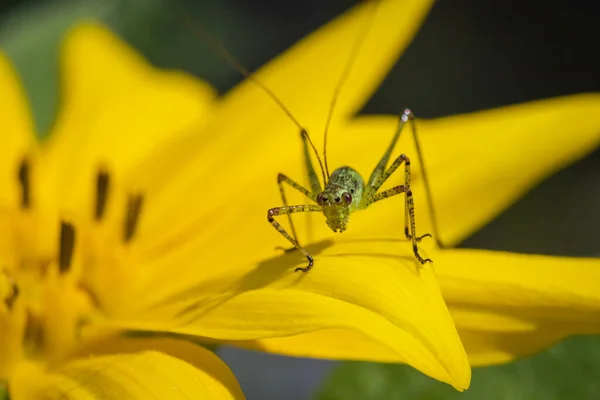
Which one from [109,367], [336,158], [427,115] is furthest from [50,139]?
[427,115]

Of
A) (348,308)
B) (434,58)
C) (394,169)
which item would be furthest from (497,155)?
(434,58)

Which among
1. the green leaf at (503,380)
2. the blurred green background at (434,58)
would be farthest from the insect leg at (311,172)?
the blurred green background at (434,58)

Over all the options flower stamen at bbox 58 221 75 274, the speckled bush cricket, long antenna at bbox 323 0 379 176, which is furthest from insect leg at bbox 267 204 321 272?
flower stamen at bbox 58 221 75 274

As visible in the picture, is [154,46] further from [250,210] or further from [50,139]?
[250,210]

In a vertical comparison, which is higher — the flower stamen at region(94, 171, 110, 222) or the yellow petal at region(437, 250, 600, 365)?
the flower stamen at region(94, 171, 110, 222)

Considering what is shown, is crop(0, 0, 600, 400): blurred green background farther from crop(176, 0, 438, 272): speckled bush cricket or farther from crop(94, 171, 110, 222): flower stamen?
crop(176, 0, 438, 272): speckled bush cricket

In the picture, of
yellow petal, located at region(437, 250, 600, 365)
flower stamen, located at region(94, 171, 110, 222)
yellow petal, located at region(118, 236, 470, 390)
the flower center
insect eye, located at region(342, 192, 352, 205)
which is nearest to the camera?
yellow petal, located at region(118, 236, 470, 390)

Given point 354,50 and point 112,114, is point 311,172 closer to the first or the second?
point 354,50
